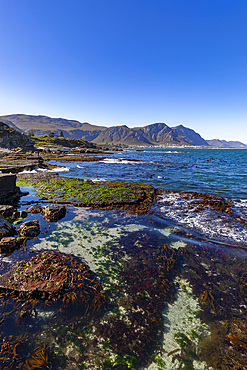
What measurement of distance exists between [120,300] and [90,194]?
13755 mm

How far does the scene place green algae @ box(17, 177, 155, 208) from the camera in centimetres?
1684

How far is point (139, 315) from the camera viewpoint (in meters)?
5.70

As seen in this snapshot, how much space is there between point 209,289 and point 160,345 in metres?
3.27

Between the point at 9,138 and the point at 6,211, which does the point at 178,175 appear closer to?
the point at 6,211

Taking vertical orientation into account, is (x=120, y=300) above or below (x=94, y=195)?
below

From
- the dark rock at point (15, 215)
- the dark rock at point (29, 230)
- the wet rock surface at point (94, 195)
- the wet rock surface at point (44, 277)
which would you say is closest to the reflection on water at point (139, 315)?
the wet rock surface at point (44, 277)

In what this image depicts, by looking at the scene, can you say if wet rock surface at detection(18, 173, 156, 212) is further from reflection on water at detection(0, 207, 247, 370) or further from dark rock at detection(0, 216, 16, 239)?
reflection on water at detection(0, 207, 247, 370)

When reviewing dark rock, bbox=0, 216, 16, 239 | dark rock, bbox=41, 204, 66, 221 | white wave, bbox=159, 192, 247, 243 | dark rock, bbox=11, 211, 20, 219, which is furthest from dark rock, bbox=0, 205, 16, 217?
white wave, bbox=159, 192, 247, 243

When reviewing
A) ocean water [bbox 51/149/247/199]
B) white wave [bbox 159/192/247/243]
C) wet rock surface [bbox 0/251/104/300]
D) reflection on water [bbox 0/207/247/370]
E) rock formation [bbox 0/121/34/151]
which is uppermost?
rock formation [bbox 0/121/34/151]

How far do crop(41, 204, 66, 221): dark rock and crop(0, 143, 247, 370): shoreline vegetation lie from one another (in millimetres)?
830

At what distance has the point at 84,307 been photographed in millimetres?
5898

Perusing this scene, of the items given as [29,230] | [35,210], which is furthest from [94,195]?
[29,230]

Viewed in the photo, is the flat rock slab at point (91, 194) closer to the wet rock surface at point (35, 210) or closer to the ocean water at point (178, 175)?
the wet rock surface at point (35, 210)

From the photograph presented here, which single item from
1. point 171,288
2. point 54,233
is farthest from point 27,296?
point 171,288
